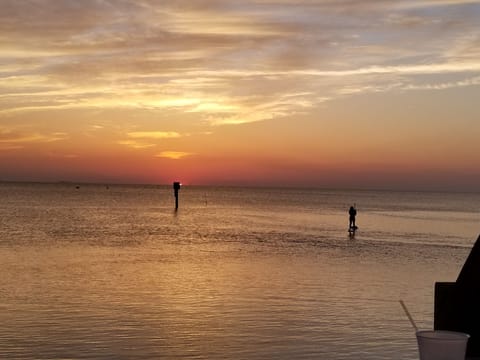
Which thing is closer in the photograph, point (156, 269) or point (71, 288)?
point (71, 288)

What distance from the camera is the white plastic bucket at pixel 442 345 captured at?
21.6 feet

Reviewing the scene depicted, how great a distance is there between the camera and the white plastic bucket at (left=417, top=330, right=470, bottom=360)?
6578 millimetres

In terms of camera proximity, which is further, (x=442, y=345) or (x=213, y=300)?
(x=213, y=300)

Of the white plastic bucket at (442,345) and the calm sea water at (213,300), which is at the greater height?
the white plastic bucket at (442,345)

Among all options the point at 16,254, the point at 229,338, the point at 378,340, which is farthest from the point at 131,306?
the point at 16,254

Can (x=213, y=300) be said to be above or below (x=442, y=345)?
below

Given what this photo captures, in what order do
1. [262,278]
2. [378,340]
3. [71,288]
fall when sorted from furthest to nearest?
1. [262,278]
2. [71,288]
3. [378,340]

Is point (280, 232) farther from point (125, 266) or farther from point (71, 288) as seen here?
point (71, 288)

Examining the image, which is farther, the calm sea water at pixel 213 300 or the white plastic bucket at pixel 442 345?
the calm sea water at pixel 213 300

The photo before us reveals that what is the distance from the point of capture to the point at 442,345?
6.58m

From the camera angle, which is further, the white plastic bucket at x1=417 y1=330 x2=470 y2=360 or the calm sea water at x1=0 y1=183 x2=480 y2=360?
the calm sea water at x1=0 y1=183 x2=480 y2=360

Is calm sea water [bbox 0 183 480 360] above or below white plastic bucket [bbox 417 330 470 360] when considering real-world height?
below

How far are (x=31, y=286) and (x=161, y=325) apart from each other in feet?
20.6

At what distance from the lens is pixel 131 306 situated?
16906mm
